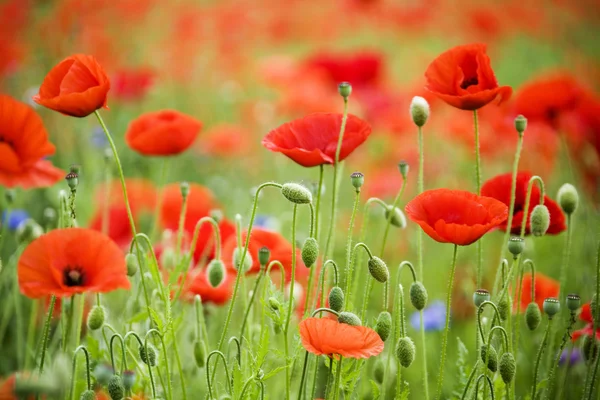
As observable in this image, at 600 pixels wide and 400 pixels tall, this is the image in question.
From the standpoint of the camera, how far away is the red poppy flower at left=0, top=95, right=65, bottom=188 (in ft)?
4.37

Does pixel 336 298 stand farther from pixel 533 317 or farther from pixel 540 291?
pixel 540 291

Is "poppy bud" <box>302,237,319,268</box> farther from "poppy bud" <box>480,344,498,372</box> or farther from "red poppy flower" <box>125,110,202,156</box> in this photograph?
"red poppy flower" <box>125,110,202,156</box>

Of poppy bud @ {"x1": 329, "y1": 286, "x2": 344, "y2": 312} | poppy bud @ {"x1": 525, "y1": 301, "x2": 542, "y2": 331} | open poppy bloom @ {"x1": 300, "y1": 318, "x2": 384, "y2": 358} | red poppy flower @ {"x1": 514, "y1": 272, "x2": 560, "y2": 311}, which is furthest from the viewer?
red poppy flower @ {"x1": 514, "y1": 272, "x2": 560, "y2": 311}

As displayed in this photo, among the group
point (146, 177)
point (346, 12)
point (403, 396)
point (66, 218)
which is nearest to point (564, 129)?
point (403, 396)

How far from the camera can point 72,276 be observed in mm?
1062

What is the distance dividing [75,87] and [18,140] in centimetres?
25

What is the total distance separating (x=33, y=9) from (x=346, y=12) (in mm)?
2287

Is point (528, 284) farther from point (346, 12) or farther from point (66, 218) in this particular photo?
point (346, 12)

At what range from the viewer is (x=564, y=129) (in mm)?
2164

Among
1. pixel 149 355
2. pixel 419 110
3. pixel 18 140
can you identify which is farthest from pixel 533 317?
pixel 18 140

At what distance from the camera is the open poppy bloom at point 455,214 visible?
3.27 ft

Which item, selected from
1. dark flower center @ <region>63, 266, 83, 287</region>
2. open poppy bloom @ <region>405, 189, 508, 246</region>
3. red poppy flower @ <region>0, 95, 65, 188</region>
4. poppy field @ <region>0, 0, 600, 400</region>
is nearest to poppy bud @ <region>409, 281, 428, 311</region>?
poppy field @ <region>0, 0, 600, 400</region>

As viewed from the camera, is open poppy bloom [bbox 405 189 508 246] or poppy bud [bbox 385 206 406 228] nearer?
open poppy bloom [bbox 405 189 508 246]

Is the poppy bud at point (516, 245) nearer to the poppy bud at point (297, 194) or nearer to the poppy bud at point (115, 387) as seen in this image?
the poppy bud at point (297, 194)
